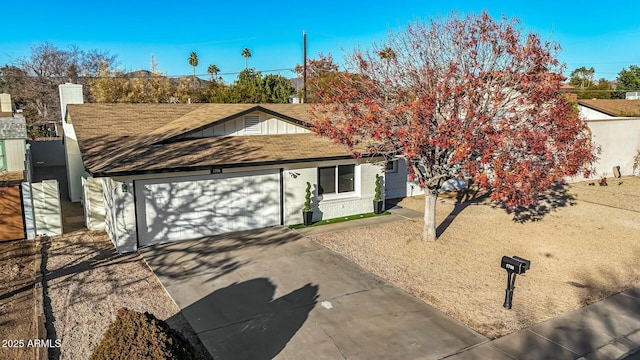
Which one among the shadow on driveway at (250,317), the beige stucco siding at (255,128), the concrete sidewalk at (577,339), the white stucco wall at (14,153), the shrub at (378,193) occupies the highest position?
the beige stucco siding at (255,128)

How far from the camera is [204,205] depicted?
12984 mm

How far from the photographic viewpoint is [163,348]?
5.09 m

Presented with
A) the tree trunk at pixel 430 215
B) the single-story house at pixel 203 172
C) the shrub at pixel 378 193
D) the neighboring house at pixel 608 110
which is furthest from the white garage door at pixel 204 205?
the neighboring house at pixel 608 110

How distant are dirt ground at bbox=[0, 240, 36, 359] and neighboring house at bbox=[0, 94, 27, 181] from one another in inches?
650

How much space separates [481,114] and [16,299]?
1119cm

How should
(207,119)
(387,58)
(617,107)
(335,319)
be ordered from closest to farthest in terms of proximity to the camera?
1. (335,319)
2. (387,58)
3. (207,119)
4. (617,107)

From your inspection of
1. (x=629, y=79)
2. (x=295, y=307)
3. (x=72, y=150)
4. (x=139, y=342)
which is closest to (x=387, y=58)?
(x=295, y=307)

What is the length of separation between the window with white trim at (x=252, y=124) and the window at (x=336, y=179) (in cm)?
276

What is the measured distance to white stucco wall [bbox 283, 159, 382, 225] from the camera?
571 inches

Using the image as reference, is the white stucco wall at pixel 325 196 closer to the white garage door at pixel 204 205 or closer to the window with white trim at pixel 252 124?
the white garage door at pixel 204 205

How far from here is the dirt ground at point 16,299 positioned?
717cm

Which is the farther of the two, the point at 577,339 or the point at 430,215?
the point at 430,215

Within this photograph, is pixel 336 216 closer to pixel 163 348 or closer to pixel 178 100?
pixel 163 348

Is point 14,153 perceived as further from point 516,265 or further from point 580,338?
point 580,338
